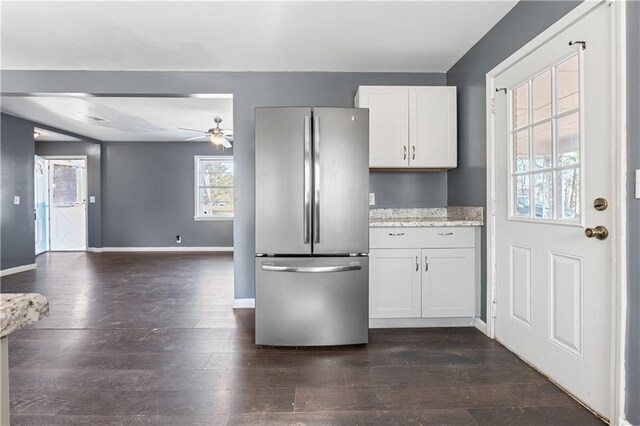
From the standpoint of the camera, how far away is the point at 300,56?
11.1 ft

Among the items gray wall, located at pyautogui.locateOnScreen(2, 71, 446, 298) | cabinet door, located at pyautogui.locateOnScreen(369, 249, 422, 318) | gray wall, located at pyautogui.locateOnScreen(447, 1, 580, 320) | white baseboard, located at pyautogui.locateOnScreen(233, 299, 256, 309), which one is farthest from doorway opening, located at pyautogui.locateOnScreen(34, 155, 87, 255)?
gray wall, located at pyautogui.locateOnScreen(447, 1, 580, 320)

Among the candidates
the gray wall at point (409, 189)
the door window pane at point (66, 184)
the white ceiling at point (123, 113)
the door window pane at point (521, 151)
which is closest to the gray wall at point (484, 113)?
the gray wall at point (409, 189)

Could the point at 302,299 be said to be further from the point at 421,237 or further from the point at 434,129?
the point at 434,129

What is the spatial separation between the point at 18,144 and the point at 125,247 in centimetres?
304

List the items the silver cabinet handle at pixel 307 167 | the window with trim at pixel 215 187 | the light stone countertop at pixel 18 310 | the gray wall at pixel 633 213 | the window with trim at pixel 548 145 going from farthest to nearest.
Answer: the window with trim at pixel 215 187 → the silver cabinet handle at pixel 307 167 → the window with trim at pixel 548 145 → the gray wall at pixel 633 213 → the light stone countertop at pixel 18 310

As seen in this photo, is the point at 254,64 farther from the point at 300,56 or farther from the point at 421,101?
the point at 421,101

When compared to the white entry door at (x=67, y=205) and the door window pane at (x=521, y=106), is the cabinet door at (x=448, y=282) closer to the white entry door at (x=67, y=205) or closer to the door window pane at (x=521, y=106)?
the door window pane at (x=521, y=106)

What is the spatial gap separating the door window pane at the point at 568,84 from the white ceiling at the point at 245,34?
723mm

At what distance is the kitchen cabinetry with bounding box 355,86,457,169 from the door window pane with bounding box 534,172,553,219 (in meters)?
1.18

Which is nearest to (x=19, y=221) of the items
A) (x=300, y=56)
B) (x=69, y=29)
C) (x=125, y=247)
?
(x=125, y=247)

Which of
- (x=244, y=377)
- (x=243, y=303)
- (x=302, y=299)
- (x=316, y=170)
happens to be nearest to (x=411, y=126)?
(x=316, y=170)

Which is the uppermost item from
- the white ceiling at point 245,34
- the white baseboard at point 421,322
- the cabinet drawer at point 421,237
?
the white ceiling at point 245,34

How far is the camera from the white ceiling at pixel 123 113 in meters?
5.07

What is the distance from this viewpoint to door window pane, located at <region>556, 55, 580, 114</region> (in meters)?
1.96
